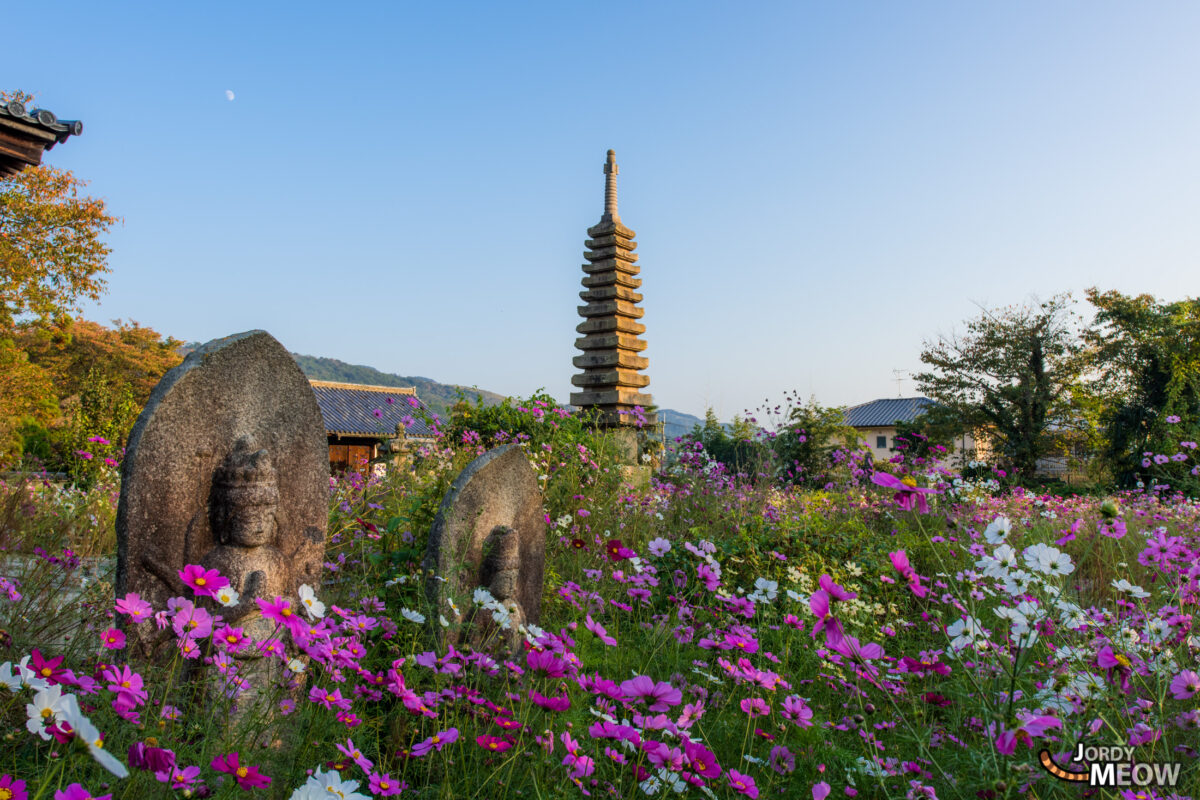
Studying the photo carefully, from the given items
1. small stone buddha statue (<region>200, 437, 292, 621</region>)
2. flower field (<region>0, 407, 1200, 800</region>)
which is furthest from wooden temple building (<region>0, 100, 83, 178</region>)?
small stone buddha statue (<region>200, 437, 292, 621</region>)

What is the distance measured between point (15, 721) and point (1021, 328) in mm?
29773

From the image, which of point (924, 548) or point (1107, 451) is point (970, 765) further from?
point (1107, 451)

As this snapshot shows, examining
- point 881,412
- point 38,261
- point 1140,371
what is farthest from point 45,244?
point 881,412

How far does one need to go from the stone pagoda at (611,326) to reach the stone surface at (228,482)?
8.38 metres

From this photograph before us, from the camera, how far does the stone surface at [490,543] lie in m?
3.02

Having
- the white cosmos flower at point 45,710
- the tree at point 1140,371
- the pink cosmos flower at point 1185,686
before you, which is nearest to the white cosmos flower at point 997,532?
the pink cosmos flower at point 1185,686

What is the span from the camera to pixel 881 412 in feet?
159

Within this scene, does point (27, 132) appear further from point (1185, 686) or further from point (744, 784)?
point (1185, 686)

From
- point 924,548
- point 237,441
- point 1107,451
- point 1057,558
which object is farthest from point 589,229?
point 1107,451

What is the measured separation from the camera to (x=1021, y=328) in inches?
1023

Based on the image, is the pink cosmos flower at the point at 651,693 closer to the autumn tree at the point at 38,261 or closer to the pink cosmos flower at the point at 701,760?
the pink cosmos flower at the point at 701,760

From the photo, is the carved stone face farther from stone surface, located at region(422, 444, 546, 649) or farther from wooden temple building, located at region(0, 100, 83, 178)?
wooden temple building, located at region(0, 100, 83, 178)

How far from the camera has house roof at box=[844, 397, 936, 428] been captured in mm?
46469

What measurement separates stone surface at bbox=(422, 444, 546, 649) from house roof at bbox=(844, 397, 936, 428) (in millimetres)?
45096
